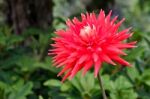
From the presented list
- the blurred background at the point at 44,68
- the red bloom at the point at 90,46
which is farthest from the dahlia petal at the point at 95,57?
the blurred background at the point at 44,68

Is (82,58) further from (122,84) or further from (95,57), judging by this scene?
(122,84)

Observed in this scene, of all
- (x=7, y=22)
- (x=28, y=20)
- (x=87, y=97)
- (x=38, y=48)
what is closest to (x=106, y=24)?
(x=87, y=97)

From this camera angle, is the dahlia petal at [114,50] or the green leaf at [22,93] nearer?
the dahlia petal at [114,50]

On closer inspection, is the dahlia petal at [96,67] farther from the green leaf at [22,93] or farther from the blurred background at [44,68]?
the green leaf at [22,93]

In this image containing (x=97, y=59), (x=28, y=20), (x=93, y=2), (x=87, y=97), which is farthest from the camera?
(x=93, y=2)

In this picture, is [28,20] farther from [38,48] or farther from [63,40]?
[63,40]

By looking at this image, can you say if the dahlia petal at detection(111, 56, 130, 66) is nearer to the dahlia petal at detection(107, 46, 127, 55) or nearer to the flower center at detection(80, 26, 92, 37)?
Answer: the dahlia petal at detection(107, 46, 127, 55)
